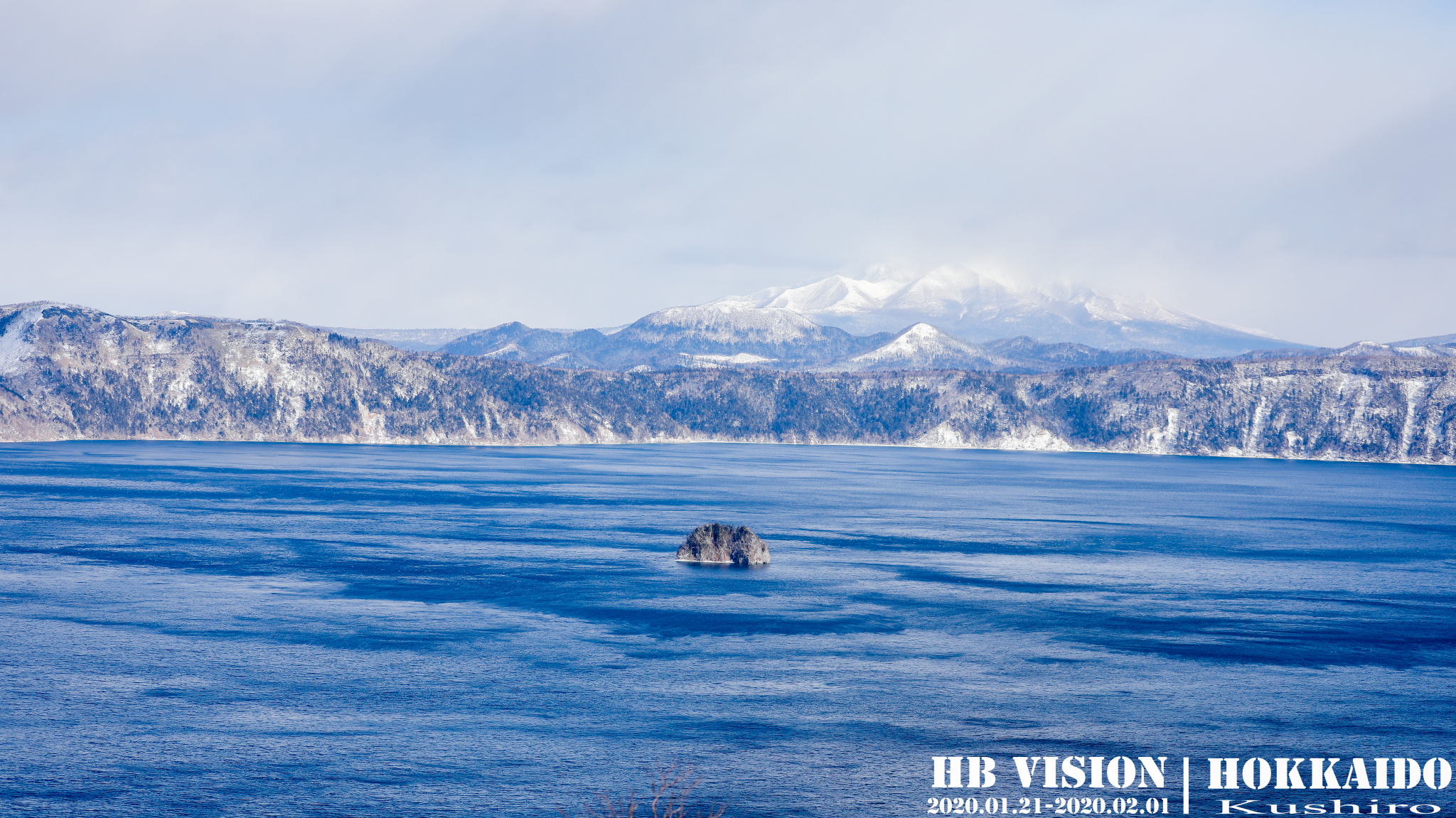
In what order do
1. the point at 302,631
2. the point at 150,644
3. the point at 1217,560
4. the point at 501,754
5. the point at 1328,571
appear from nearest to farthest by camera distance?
the point at 501,754
the point at 150,644
the point at 302,631
the point at 1328,571
the point at 1217,560

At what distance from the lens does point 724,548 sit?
12875 cm

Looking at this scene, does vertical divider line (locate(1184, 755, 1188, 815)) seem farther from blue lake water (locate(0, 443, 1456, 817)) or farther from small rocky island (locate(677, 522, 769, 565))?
→ small rocky island (locate(677, 522, 769, 565))

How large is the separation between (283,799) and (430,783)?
6.35 m

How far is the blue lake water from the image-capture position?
5566cm

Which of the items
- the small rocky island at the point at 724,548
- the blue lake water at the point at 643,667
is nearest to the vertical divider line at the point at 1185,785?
the blue lake water at the point at 643,667

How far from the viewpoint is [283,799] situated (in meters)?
51.5

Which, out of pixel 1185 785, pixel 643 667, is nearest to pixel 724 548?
pixel 643 667

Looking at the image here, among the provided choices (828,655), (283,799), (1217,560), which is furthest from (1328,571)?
(283,799)

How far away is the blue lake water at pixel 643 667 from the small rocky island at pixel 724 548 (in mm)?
2766

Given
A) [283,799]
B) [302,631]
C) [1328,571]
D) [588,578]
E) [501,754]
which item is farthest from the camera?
[1328,571]

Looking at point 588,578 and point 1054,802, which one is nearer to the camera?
point 1054,802

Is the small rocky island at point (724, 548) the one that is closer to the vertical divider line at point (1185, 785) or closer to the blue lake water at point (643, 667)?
the blue lake water at point (643, 667)

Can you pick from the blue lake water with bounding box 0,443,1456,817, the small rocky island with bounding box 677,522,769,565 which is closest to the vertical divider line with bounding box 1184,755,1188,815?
the blue lake water with bounding box 0,443,1456,817

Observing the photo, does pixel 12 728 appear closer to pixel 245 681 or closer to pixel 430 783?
pixel 245 681
